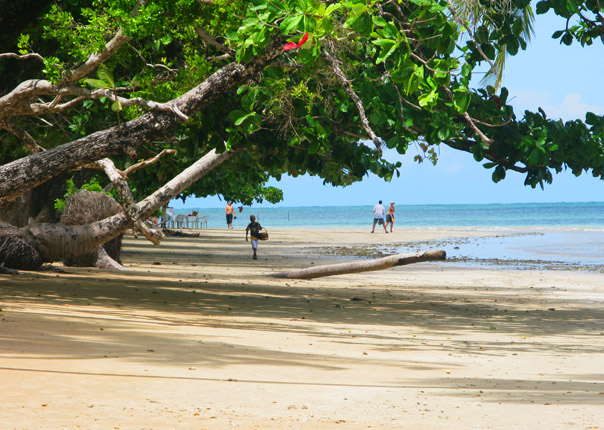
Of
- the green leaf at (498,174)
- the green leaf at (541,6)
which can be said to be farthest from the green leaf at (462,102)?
the green leaf at (498,174)

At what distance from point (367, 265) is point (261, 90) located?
6.61m

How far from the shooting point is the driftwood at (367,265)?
48.3 feet

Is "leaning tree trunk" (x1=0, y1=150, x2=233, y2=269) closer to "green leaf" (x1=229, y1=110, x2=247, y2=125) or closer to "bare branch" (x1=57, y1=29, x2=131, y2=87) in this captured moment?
"green leaf" (x1=229, y1=110, x2=247, y2=125)

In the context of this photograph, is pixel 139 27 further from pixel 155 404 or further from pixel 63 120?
pixel 63 120

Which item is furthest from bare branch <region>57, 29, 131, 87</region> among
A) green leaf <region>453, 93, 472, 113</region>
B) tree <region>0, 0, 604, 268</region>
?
green leaf <region>453, 93, 472, 113</region>

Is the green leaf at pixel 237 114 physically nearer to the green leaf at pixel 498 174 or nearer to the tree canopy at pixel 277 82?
the tree canopy at pixel 277 82

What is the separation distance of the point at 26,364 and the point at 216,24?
5031 millimetres

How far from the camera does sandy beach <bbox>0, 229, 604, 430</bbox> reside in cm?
483

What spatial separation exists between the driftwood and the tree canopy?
1.87 metres

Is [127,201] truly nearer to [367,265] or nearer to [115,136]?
[115,136]

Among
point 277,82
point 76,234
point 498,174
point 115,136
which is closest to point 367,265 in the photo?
point 498,174

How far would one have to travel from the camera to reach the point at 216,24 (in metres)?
9.38

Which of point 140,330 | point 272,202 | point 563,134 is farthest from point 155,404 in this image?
point 272,202

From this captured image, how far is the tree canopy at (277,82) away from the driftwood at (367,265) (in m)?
1.87
